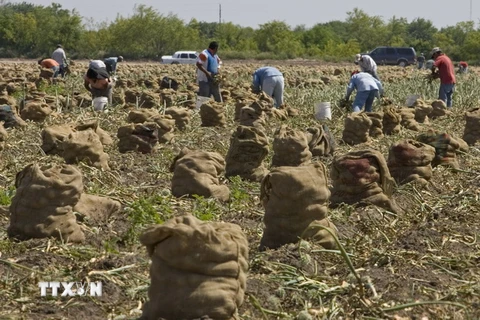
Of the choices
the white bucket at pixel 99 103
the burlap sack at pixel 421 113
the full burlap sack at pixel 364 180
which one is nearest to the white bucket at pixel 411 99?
the burlap sack at pixel 421 113

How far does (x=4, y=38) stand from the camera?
213 feet

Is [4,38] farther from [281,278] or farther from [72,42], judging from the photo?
[281,278]

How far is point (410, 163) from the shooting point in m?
8.78

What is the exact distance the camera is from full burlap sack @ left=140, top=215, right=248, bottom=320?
428 cm

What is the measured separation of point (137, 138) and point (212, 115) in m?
3.34

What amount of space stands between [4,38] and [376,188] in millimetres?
60838

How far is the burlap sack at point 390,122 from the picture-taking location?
1362 cm

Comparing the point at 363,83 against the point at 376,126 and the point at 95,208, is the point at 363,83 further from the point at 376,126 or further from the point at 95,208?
the point at 95,208

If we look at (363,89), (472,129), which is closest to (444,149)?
(472,129)

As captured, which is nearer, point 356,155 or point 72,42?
point 356,155

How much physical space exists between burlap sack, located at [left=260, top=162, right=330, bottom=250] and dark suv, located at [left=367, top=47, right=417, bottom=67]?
4738cm

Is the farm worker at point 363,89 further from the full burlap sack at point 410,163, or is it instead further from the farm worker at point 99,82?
the full burlap sack at point 410,163

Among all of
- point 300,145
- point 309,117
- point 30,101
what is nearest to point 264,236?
point 300,145

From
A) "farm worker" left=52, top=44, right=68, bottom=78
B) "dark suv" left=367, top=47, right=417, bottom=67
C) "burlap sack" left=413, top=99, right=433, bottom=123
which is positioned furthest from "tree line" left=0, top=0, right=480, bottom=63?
"burlap sack" left=413, top=99, right=433, bottom=123
